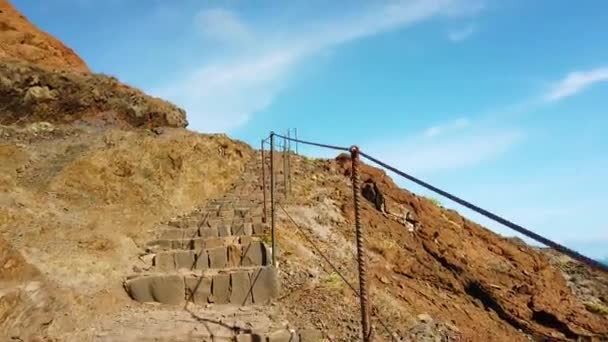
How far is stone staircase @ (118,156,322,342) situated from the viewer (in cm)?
848

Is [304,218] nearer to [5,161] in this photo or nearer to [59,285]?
[59,285]

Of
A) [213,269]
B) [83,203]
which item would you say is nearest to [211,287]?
[213,269]

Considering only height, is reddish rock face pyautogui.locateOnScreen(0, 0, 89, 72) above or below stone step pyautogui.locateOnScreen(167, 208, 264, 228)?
above

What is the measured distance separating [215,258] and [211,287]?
3.25ft

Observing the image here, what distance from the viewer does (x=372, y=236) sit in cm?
1241

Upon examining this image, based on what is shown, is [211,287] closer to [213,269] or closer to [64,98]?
[213,269]

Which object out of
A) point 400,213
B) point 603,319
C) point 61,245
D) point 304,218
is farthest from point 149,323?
point 603,319

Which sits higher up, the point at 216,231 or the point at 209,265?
the point at 216,231

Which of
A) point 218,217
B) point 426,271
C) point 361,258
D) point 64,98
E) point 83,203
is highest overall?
point 64,98

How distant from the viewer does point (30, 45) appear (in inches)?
774

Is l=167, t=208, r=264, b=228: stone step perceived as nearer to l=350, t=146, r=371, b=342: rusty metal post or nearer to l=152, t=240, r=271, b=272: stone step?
l=152, t=240, r=271, b=272: stone step

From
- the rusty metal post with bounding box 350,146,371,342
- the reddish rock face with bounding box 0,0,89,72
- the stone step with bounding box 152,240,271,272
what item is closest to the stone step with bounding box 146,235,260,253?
the stone step with bounding box 152,240,271,272

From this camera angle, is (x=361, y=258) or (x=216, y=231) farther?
(x=216, y=231)

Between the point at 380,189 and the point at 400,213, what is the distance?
1.08 meters
